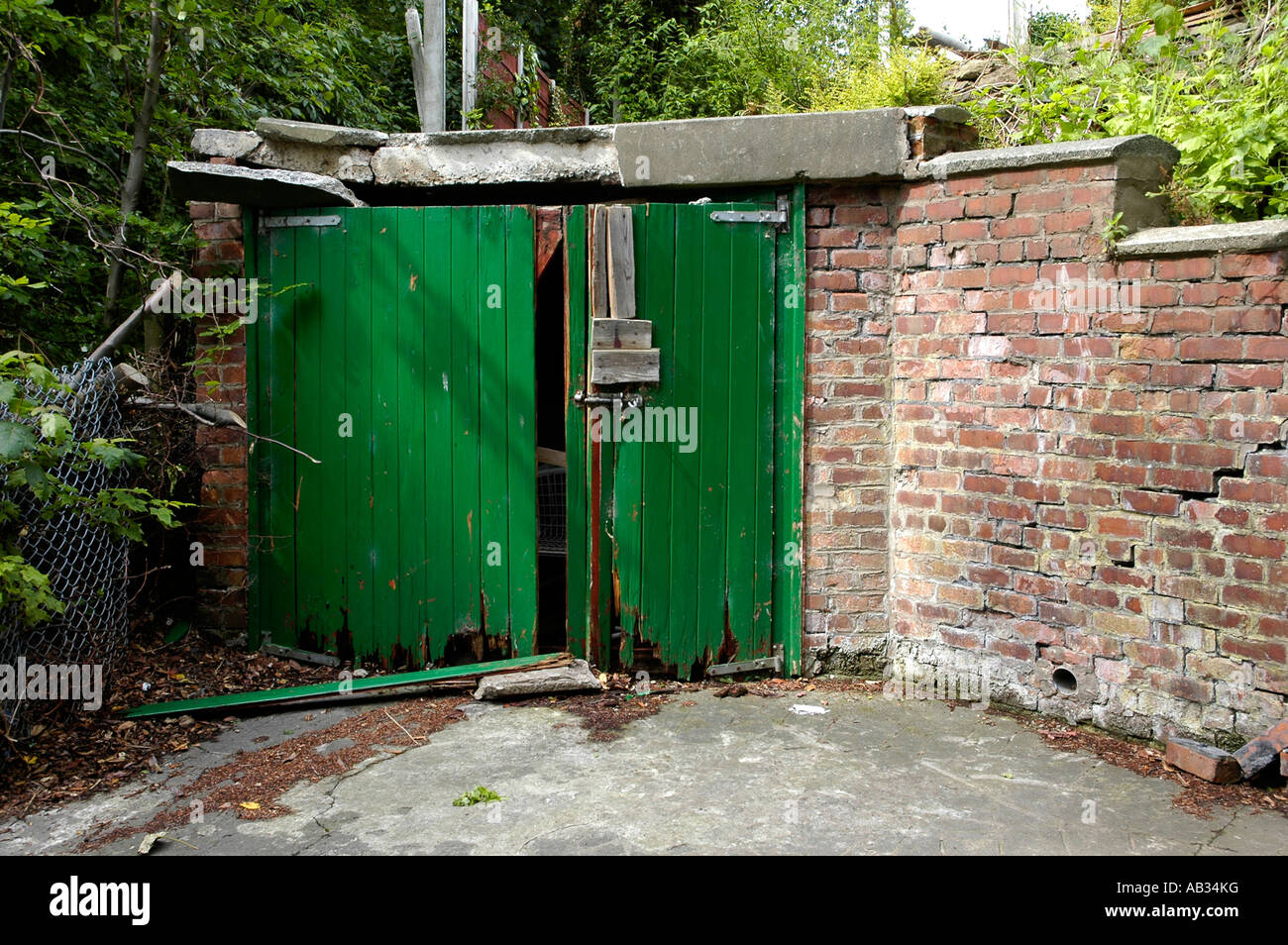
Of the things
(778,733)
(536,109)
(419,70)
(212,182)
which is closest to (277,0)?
(419,70)

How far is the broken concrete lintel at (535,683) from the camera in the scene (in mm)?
4309

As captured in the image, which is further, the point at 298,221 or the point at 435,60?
the point at 435,60

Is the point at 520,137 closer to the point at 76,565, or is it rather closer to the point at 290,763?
the point at 76,565

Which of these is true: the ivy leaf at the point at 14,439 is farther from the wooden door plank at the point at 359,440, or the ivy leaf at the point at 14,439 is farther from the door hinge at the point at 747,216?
the door hinge at the point at 747,216

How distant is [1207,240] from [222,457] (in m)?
4.38

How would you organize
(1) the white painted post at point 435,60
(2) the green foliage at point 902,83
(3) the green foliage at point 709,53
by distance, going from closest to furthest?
(2) the green foliage at point 902,83 < (1) the white painted post at point 435,60 < (3) the green foliage at point 709,53

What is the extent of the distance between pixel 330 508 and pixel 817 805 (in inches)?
107

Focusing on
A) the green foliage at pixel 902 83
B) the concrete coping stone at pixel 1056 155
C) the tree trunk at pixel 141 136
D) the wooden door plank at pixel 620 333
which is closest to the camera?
the concrete coping stone at pixel 1056 155

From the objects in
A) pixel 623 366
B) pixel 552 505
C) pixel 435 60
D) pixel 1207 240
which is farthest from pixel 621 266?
pixel 435 60

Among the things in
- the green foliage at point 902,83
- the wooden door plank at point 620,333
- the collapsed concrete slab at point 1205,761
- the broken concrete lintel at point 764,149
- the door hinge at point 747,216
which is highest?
the green foliage at point 902,83

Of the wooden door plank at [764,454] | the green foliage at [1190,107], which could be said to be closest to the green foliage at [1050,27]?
the green foliage at [1190,107]

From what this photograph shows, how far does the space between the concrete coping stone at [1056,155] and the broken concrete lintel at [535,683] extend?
2.77 m

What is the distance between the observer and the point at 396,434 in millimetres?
4645

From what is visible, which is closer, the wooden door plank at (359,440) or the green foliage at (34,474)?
the green foliage at (34,474)
